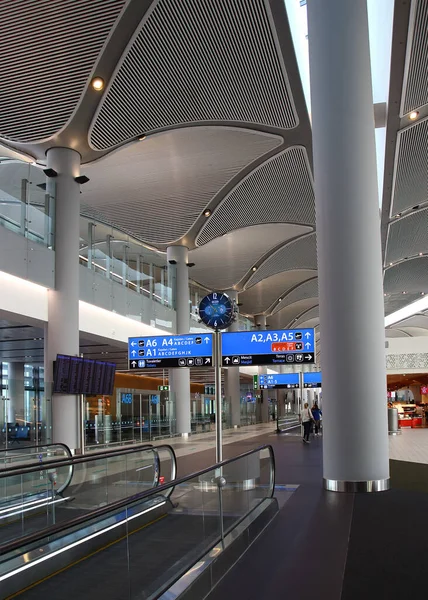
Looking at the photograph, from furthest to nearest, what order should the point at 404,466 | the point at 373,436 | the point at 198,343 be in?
the point at 404,466
the point at 198,343
the point at 373,436

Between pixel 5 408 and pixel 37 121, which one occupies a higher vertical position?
pixel 37 121

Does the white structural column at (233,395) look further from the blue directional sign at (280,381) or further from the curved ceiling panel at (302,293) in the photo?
the curved ceiling panel at (302,293)

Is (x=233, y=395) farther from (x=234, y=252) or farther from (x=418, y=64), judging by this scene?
(x=418, y=64)

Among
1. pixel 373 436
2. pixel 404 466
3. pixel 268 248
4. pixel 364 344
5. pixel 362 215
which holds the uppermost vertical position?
pixel 268 248

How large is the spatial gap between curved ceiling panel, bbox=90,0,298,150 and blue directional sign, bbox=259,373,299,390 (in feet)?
59.7

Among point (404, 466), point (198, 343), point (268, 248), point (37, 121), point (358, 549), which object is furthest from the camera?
point (268, 248)

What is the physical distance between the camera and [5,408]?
45.3 feet

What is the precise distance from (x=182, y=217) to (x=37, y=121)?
30.4ft

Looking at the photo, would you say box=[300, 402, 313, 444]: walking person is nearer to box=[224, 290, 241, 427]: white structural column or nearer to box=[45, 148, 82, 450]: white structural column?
box=[45, 148, 82, 450]: white structural column

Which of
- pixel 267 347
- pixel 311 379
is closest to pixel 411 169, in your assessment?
pixel 267 347

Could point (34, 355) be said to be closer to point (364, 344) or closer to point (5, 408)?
point (5, 408)

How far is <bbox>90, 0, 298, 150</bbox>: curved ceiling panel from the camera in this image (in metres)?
12.9

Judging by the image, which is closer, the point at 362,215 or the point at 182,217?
the point at 362,215

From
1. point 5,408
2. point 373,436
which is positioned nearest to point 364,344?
point 373,436
